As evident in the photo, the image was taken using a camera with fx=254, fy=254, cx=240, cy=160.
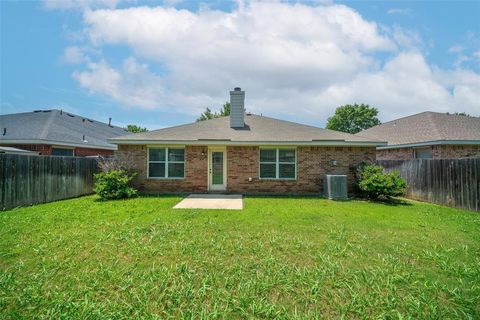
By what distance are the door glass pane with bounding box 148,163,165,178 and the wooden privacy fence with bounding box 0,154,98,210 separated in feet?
9.14

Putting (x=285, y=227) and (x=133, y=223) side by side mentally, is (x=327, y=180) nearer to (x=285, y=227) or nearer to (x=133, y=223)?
(x=285, y=227)

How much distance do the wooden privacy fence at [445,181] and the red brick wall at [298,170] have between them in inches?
76.2

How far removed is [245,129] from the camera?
1370 cm

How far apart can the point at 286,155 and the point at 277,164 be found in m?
0.62

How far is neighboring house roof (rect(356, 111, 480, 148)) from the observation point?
45.1 feet

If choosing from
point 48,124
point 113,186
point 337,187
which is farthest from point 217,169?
point 48,124

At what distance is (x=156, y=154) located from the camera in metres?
12.1

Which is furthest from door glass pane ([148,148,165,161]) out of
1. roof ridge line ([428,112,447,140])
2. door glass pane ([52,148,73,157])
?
roof ridge line ([428,112,447,140])

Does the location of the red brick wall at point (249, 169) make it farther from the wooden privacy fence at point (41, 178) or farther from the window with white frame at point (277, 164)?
the wooden privacy fence at point (41, 178)

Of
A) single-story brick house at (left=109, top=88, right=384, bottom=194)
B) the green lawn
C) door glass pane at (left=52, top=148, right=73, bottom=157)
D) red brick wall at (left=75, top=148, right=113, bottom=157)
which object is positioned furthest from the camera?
red brick wall at (left=75, top=148, right=113, bottom=157)

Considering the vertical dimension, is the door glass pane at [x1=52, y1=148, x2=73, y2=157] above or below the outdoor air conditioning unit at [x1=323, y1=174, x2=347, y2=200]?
above

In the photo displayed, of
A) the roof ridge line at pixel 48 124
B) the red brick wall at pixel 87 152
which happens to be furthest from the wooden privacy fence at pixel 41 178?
the red brick wall at pixel 87 152

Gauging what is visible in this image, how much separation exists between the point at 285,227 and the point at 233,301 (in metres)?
3.36

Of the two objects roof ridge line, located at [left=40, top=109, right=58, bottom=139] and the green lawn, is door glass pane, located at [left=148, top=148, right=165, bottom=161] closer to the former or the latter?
the green lawn
